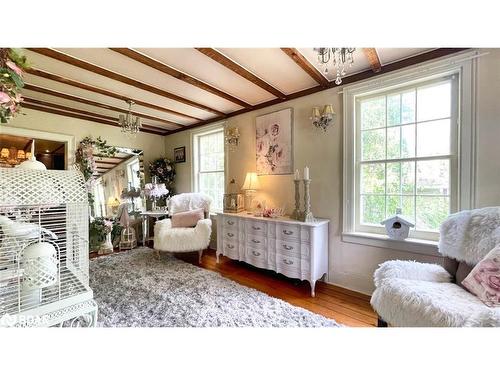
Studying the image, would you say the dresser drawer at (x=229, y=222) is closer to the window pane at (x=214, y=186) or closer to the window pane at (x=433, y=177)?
the window pane at (x=214, y=186)

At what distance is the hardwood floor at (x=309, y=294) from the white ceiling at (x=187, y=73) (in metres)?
2.17

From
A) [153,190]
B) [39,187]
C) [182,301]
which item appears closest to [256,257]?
[182,301]

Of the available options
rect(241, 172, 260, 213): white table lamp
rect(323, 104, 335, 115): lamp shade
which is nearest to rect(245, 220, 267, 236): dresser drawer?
rect(241, 172, 260, 213): white table lamp

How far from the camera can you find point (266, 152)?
2.77 metres

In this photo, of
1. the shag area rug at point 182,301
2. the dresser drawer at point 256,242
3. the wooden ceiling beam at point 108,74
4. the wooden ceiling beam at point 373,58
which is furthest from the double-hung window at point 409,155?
the wooden ceiling beam at point 108,74

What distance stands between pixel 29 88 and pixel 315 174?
132 inches

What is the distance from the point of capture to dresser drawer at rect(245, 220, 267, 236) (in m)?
2.34

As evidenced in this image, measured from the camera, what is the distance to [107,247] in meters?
3.21

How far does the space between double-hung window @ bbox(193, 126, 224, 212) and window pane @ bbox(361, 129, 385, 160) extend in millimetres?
2120

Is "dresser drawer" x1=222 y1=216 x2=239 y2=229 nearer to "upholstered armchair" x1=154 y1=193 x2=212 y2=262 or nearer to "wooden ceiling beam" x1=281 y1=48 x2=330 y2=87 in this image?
"upholstered armchair" x1=154 y1=193 x2=212 y2=262

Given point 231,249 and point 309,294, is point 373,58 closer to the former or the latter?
point 309,294
